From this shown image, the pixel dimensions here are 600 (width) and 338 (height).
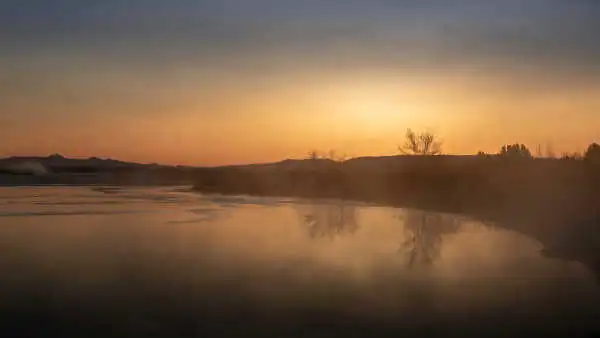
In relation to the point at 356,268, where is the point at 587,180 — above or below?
above

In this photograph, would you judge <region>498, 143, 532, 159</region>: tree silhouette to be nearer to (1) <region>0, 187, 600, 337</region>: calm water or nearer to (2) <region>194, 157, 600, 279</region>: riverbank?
(2) <region>194, 157, 600, 279</region>: riverbank

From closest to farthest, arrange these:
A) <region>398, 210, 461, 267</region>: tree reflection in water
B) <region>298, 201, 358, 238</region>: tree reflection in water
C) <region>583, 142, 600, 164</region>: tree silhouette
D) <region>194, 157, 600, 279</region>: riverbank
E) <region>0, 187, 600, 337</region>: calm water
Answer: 1. <region>0, 187, 600, 337</region>: calm water
2. <region>398, 210, 461, 267</region>: tree reflection in water
3. <region>194, 157, 600, 279</region>: riverbank
4. <region>298, 201, 358, 238</region>: tree reflection in water
5. <region>583, 142, 600, 164</region>: tree silhouette

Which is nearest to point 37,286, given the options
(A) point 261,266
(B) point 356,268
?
(A) point 261,266

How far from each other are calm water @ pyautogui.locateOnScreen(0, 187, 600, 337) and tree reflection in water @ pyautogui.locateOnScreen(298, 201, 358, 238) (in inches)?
12.4

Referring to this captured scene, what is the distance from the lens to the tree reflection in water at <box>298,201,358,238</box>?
22562 millimetres

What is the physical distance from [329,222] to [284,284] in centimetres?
1419

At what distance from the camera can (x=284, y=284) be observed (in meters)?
12.4

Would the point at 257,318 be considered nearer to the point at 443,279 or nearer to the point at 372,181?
the point at 443,279

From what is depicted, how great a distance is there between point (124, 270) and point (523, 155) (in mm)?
39436

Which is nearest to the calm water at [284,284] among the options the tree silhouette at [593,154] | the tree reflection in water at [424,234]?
the tree reflection in water at [424,234]

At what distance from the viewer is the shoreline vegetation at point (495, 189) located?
2017cm

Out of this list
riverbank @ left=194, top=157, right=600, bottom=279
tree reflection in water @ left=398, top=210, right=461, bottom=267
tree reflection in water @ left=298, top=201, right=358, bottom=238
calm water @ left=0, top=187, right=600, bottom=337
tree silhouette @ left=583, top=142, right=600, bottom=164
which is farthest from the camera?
tree silhouette @ left=583, top=142, right=600, bottom=164

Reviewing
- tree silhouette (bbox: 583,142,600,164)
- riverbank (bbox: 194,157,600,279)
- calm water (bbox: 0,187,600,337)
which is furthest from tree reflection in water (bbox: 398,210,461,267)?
tree silhouette (bbox: 583,142,600,164)

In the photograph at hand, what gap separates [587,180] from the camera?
2964cm
